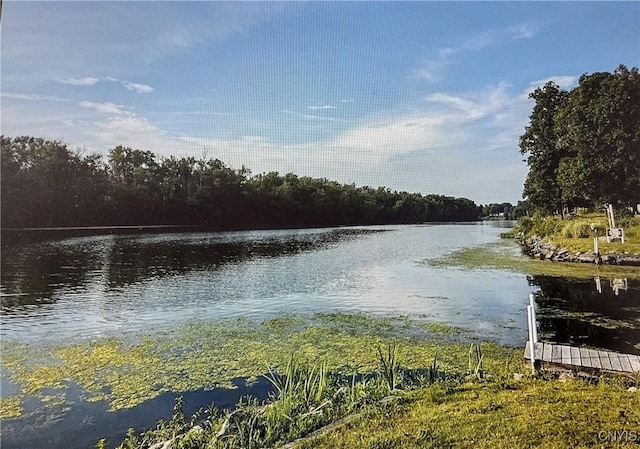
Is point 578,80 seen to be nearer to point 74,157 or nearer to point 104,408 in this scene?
point 104,408

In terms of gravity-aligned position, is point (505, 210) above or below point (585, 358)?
above

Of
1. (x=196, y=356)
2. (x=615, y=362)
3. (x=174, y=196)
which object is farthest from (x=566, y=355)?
(x=174, y=196)

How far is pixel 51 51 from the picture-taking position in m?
5.33

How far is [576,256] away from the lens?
8.77m

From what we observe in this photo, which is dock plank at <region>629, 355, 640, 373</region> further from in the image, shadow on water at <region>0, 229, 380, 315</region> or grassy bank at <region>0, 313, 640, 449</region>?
shadow on water at <region>0, 229, 380, 315</region>

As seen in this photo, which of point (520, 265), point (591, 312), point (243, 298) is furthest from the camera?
point (520, 265)

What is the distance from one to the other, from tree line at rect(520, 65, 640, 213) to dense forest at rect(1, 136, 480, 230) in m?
4.69

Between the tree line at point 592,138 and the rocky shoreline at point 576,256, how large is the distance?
105 cm

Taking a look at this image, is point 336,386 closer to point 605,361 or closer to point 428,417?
point 428,417

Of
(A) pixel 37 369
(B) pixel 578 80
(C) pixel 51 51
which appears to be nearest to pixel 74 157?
(C) pixel 51 51

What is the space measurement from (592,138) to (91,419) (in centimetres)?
650

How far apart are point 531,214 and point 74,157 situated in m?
13.4

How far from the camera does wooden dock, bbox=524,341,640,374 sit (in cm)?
255

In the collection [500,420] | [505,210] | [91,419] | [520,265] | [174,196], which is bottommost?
[91,419]
